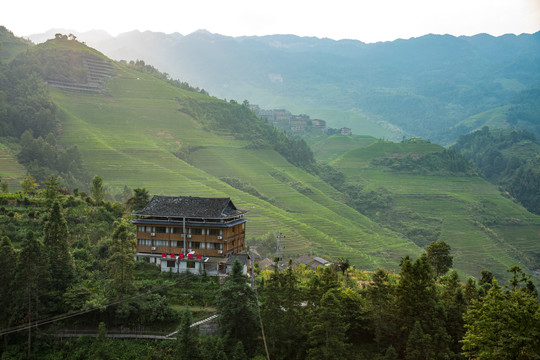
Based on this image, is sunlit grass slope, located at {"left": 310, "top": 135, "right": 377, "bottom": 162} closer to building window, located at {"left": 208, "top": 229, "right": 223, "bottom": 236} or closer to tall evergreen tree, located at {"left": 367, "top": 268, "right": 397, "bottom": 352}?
building window, located at {"left": 208, "top": 229, "right": 223, "bottom": 236}

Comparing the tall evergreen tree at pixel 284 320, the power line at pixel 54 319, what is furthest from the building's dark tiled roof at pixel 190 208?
the tall evergreen tree at pixel 284 320

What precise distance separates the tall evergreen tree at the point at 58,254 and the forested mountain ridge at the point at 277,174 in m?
34.3

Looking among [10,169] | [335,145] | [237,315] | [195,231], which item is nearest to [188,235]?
[195,231]

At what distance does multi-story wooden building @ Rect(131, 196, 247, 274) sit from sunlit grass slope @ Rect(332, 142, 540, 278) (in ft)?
162

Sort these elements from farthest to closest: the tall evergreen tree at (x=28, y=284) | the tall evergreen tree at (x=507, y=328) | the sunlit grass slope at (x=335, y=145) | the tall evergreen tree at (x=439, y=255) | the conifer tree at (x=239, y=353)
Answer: the sunlit grass slope at (x=335, y=145) → the tall evergreen tree at (x=439, y=255) → the tall evergreen tree at (x=28, y=284) → the conifer tree at (x=239, y=353) → the tall evergreen tree at (x=507, y=328)

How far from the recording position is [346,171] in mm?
129000

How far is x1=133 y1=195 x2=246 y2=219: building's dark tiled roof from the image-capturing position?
1523 inches

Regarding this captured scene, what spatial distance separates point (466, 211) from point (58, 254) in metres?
85.7

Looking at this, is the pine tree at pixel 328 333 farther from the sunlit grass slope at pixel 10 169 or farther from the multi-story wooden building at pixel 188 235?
the sunlit grass slope at pixel 10 169

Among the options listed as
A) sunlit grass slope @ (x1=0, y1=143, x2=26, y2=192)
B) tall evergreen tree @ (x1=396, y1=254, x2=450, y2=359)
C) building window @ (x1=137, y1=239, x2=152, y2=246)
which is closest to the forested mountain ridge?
sunlit grass slope @ (x1=0, y1=143, x2=26, y2=192)

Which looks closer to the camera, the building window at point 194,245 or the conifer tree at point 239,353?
the conifer tree at point 239,353

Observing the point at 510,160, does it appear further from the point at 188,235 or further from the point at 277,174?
the point at 188,235

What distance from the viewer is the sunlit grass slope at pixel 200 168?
7188 centimetres

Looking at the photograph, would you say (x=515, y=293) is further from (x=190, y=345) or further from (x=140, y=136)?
(x=140, y=136)
